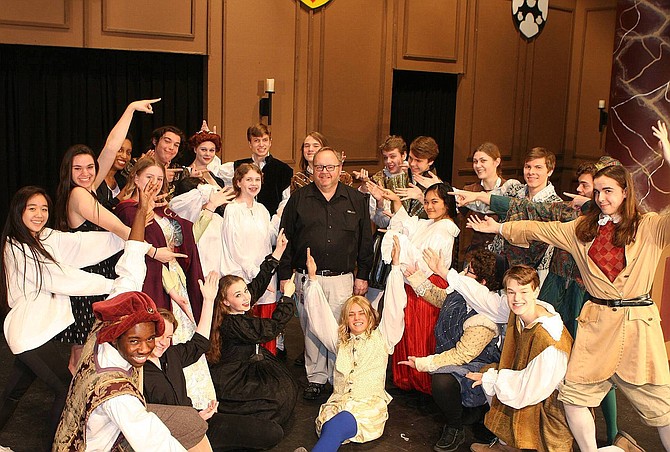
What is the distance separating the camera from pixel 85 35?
21.8 ft

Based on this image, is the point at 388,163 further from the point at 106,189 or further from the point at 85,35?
the point at 85,35

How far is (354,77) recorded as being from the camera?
27.8 feet

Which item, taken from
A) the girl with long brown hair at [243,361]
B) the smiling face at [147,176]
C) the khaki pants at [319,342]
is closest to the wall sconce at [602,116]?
the khaki pants at [319,342]

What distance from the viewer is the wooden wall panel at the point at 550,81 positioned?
1023 cm

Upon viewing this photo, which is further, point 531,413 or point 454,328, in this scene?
point 454,328

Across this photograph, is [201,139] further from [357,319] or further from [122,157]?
[357,319]

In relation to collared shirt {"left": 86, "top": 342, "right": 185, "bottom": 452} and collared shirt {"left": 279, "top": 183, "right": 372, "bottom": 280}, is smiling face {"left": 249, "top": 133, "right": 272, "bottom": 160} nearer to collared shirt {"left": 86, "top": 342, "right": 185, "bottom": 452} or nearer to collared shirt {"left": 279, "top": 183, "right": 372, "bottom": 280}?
collared shirt {"left": 279, "top": 183, "right": 372, "bottom": 280}

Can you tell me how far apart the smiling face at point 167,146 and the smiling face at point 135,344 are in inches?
107

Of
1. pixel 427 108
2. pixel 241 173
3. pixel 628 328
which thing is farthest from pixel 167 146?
pixel 427 108

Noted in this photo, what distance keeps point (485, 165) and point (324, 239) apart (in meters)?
1.20

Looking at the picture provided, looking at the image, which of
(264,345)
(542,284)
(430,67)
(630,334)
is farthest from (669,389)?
(430,67)

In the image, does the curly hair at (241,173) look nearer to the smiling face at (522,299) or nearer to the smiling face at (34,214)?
the smiling face at (34,214)

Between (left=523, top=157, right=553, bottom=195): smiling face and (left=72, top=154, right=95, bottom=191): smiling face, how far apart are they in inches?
96.2

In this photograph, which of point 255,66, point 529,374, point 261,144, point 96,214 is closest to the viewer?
point 529,374
